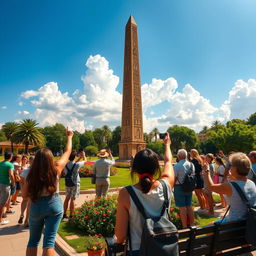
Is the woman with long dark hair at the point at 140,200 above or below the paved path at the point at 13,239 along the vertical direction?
above

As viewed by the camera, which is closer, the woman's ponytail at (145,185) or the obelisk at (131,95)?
the woman's ponytail at (145,185)

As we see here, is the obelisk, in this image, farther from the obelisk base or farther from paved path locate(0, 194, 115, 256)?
paved path locate(0, 194, 115, 256)

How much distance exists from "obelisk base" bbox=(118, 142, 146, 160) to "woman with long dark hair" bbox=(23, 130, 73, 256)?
35211 millimetres

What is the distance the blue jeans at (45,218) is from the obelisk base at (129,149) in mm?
35200

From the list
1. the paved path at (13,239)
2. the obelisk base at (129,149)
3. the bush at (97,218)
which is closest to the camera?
the paved path at (13,239)

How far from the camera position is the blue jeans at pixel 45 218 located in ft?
10.2

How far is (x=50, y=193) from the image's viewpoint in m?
3.15

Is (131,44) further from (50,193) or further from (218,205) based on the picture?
(50,193)

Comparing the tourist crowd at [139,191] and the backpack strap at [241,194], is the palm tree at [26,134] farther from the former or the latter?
the backpack strap at [241,194]

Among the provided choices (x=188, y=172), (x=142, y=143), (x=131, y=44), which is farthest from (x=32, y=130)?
(x=188, y=172)

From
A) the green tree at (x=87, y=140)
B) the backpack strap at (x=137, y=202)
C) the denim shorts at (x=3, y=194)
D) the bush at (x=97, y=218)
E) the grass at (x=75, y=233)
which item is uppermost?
the green tree at (x=87, y=140)

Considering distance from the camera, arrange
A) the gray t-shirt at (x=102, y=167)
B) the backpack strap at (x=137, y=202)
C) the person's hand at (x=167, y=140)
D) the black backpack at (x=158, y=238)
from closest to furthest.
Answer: the black backpack at (x=158, y=238), the backpack strap at (x=137, y=202), the person's hand at (x=167, y=140), the gray t-shirt at (x=102, y=167)

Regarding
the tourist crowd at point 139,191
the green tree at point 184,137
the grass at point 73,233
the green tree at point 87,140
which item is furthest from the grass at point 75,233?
the green tree at point 87,140

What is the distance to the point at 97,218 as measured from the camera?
19.6 ft
